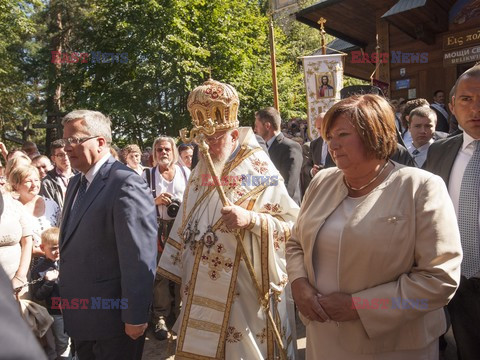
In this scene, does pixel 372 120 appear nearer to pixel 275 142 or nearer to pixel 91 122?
pixel 91 122

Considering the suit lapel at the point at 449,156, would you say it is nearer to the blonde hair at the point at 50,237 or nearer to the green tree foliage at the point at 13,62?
the blonde hair at the point at 50,237

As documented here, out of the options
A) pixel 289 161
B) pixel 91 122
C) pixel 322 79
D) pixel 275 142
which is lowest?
pixel 289 161

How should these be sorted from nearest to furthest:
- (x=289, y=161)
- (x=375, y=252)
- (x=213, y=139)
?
(x=375, y=252) < (x=213, y=139) < (x=289, y=161)

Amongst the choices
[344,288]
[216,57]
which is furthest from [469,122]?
[216,57]

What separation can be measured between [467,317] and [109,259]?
209 centimetres

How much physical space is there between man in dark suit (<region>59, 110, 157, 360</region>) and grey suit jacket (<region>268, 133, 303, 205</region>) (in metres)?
2.59

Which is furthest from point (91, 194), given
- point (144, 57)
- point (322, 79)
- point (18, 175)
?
point (144, 57)

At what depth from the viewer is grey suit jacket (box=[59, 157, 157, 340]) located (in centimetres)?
254

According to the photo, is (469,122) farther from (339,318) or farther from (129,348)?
(129,348)

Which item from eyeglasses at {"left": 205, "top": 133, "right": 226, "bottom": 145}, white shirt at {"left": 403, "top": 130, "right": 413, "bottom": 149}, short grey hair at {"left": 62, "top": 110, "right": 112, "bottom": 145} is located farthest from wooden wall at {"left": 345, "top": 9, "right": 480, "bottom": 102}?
short grey hair at {"left": 62, "top": 110, "right": 112, "bottom": 145}

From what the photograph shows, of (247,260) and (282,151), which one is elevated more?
(282,151)

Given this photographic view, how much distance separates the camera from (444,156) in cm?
269

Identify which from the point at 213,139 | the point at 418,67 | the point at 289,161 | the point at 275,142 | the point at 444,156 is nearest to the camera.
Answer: the point at 444,156

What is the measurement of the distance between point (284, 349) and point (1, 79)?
71.8 feet
